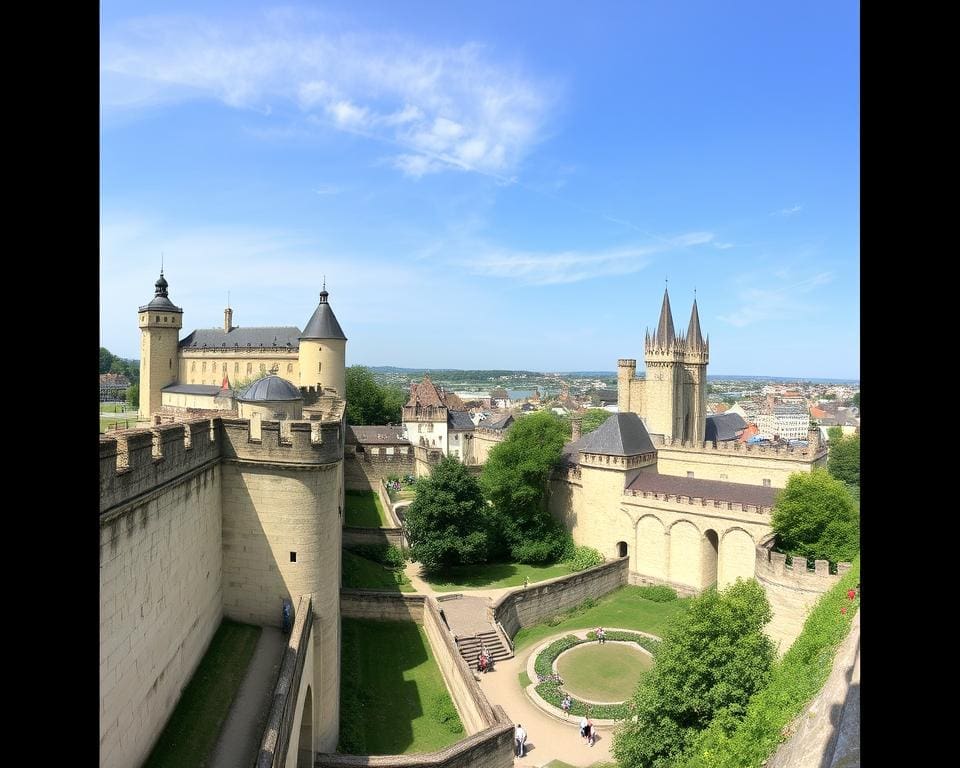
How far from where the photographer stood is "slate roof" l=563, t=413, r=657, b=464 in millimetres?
36906

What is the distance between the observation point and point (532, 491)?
36875mm

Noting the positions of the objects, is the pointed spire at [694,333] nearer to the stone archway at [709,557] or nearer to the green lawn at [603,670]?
the stone archway at [709,557]

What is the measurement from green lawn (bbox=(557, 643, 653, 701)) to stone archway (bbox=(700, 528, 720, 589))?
8.47 m

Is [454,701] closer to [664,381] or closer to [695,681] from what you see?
[695,681]

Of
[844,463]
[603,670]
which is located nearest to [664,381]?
[603,670]

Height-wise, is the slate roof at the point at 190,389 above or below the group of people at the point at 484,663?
A: above

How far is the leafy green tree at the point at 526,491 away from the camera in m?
36.3

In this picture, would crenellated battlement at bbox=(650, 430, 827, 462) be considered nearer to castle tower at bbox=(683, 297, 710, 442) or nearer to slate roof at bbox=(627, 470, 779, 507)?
slate roof at bbox=(627, 470, 779, 507)

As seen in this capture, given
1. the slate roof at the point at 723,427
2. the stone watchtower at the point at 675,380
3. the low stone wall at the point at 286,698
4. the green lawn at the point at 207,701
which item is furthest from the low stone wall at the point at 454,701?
the slate roof at the point at 723,427

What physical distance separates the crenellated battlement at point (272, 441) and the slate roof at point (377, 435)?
38.6 meters

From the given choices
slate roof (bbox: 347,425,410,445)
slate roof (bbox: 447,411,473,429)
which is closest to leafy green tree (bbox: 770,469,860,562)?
slate roof (bbox: 347,425,410,445)
